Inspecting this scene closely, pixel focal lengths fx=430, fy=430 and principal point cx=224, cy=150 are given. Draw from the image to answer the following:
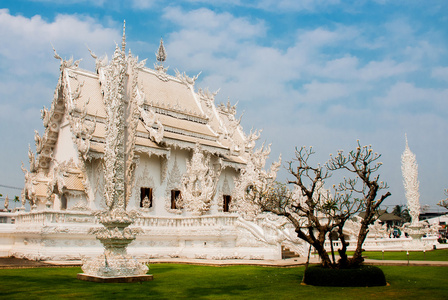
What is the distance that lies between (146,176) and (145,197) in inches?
43.2

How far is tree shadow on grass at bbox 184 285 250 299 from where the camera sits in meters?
7.40

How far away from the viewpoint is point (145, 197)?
816 inches

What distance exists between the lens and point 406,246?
75.9 feet

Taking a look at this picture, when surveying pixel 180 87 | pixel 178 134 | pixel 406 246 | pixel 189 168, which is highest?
pixel 180 87

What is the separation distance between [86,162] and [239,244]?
7643 millimetres

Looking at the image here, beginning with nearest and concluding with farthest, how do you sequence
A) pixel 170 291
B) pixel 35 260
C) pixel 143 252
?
pixel 170 291
pixel 35 260
pixel 143 252

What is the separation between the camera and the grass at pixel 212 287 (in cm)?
719

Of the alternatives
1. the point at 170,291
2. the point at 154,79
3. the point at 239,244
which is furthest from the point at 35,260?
the point at 154,79

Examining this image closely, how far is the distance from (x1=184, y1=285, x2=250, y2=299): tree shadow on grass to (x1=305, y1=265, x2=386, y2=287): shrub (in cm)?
151

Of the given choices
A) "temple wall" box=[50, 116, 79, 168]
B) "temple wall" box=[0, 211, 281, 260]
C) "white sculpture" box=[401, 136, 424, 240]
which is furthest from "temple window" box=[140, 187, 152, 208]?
"white sculpture" box=[401, 136, 424, 240]

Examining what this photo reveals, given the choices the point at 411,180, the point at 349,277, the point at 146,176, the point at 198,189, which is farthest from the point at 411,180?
the point at 349,277

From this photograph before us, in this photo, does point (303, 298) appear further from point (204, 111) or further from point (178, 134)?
point (204, 111)

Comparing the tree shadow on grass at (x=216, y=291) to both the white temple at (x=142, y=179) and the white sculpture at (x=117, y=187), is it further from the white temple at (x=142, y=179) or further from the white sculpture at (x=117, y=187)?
the white temple at (x=142, y=179)

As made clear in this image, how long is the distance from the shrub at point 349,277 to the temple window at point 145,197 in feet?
42.9
